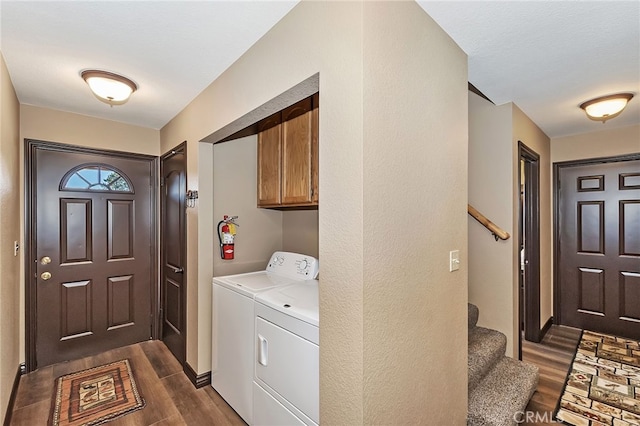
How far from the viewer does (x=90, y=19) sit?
5.14 feet

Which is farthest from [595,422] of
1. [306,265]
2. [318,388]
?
[306,265]

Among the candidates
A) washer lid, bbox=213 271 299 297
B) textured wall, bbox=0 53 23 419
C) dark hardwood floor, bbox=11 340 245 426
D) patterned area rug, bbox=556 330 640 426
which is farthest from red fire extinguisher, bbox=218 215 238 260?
patterned area rug, bbox=556 330 640 426

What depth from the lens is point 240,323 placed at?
2.10m

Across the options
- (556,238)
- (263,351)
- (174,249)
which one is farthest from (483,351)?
(174,249)

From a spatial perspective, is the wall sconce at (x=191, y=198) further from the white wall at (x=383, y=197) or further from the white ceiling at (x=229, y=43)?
the white wall at (x=383, y=197)

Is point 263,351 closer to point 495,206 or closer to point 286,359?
point 286,359

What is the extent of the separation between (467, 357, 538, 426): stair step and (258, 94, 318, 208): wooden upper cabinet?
1.64 metres

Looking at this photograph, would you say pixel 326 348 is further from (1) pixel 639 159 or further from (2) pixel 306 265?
(1) pixel 639 159

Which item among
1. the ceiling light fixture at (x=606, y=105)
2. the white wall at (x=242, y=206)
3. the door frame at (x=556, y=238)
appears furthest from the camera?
the door frame at (x=556, y=238)

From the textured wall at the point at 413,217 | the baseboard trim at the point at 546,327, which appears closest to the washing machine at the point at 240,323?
the textured wall at the point at 413,217

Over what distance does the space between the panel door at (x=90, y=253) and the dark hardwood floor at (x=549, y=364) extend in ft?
11.9

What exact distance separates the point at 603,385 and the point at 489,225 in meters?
1.56

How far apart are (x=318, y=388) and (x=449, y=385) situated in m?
0.73

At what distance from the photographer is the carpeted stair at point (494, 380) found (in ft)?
5.98
